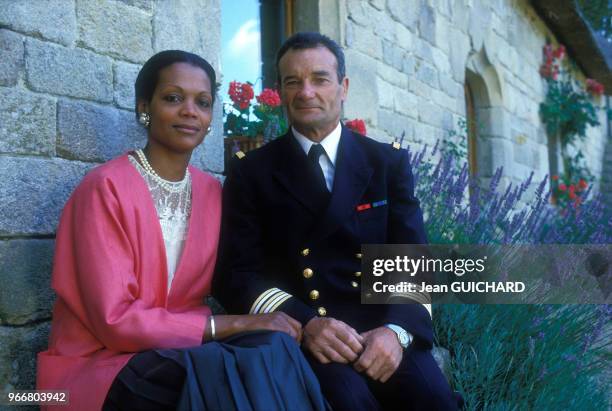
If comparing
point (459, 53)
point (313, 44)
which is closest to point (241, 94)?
point (313, 44)

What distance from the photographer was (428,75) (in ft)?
17.5

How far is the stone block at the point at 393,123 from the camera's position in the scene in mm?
4536

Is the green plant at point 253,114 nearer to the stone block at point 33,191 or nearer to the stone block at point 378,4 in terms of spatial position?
the stone block at point 33,191

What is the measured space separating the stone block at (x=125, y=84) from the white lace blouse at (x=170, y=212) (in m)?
0.57

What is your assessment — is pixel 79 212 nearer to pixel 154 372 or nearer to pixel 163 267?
pixel 163 267

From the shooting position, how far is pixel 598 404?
255 centimetres

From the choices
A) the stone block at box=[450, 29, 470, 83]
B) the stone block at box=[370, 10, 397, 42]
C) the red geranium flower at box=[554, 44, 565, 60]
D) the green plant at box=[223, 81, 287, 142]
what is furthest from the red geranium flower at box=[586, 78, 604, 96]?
the green plant at box=[223, 81, 287, 142]

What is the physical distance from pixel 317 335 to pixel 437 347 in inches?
39.6

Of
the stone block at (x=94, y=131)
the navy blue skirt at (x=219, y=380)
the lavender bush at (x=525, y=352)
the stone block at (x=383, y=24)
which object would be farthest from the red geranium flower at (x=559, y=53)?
the navy blue skirt at (x=219, y=380)

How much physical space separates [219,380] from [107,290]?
458mm

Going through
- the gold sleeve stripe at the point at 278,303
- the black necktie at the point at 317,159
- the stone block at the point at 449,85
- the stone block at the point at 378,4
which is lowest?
the gold sleeve stripe at the point at 278,303

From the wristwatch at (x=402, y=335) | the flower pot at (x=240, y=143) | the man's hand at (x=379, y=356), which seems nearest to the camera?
the man's hand at (x=379, y=356)

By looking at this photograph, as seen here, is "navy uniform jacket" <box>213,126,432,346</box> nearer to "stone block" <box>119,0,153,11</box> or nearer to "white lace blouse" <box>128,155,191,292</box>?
"white lace blouse" <box>128,155,191,292</box>

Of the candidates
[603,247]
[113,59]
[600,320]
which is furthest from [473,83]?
[113,59]
